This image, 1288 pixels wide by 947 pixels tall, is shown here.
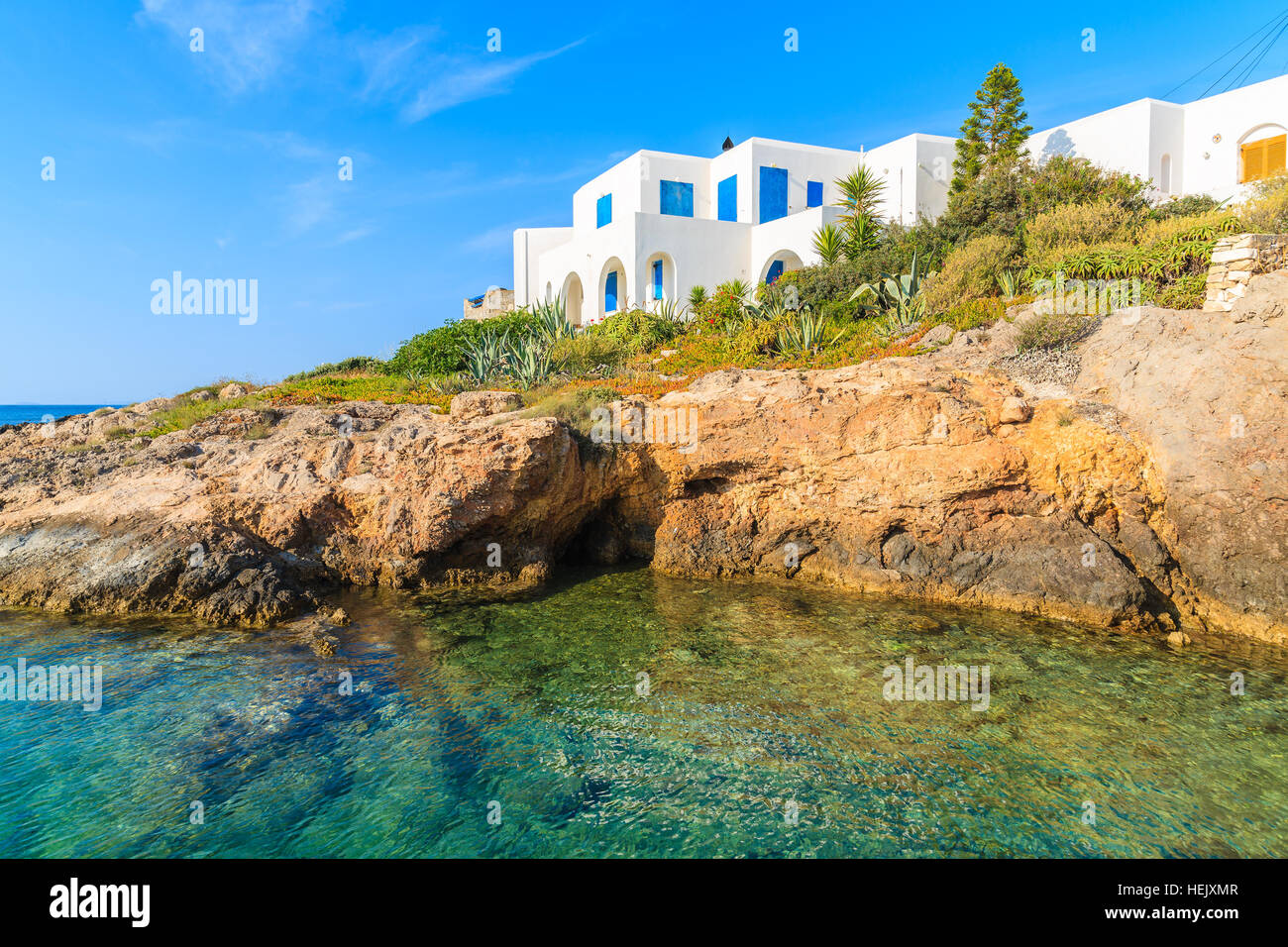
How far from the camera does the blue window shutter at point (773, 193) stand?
27234 millimetres

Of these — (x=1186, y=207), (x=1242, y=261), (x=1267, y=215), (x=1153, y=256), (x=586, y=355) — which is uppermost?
(x=1186, y=207)

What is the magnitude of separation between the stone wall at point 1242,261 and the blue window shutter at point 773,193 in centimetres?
1957

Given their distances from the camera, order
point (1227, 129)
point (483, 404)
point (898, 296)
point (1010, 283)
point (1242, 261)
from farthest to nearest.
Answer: point (1227, 129) → point (898, 296) → point (1010, 283) → point (483, 404) → point (1242, 261)

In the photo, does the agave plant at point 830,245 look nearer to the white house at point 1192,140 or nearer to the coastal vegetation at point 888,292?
the coastal vegetation at point 888,292

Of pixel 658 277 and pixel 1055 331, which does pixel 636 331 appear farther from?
pixel 1055 331

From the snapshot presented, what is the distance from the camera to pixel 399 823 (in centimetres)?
419

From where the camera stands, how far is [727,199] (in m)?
28.6

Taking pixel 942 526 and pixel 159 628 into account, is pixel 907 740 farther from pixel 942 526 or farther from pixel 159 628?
pixel 159 628

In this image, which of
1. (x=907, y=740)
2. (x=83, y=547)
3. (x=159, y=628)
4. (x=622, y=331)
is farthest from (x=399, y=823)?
(x=622, y=331)

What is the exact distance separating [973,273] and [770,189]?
15199mm

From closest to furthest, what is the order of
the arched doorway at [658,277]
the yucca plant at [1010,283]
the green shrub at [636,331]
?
the yucca plant at [1010,283] < the green shrub at [636,331] < the arched doorway at [658,277]

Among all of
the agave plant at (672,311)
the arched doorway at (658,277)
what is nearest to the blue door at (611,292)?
the arched doorway at (658,277)

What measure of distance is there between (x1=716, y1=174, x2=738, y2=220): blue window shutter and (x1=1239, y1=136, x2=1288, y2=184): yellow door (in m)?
16.4

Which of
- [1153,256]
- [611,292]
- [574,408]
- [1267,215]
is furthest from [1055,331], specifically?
[611,292]
